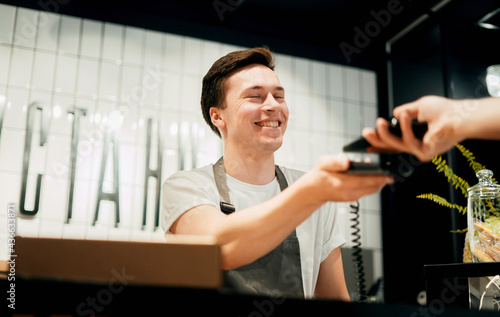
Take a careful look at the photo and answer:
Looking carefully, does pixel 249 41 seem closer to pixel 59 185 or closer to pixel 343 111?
pixel 343 111

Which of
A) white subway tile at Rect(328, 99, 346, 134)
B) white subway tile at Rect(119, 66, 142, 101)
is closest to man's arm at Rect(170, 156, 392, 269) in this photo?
white subway tile at Rect(119, 66, 142, 101)

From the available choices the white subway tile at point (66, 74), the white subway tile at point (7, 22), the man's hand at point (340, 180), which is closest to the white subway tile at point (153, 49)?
the white subway tile at point (66, 74)

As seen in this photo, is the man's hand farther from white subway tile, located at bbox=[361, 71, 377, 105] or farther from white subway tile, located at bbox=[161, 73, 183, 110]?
white subway tile, located at bbox=[361, 71, 377, 105]

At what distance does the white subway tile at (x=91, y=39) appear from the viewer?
3137 millimetres

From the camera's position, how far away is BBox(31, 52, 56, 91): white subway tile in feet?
9.82

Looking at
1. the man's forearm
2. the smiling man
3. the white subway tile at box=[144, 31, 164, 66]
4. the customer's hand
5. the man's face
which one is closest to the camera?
the customer's hand

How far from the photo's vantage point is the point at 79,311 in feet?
2.33

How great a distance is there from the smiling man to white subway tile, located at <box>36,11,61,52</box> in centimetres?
154

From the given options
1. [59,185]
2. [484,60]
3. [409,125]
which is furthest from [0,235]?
[484,60]

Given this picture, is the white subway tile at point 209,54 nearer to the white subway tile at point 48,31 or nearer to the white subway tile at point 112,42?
the white subway tile at point 112,42

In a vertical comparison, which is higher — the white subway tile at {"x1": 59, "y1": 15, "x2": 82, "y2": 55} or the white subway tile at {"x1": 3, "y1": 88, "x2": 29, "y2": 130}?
the white subway tile at {"x1": 59, "y1": 15, "x2": 82, "y2": 55}

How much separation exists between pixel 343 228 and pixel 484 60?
68.3 inches

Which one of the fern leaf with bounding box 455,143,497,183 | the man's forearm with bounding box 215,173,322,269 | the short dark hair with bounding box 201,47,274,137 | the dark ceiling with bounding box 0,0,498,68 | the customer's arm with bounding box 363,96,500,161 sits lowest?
the man's forearm with bounding box 215,173,322,269

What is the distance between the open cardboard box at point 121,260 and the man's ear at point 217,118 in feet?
3.74
